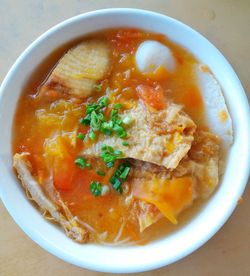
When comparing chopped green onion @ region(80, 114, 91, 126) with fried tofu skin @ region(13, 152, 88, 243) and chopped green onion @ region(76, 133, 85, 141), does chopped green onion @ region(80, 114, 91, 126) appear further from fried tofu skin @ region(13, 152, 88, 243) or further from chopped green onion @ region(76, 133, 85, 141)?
fried tofu skin @ region(13, 152, 88, 243)

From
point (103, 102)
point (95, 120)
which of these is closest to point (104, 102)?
point (103, 102)

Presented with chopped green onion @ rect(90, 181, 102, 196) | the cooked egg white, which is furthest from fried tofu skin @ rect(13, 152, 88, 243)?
the cooked egg white

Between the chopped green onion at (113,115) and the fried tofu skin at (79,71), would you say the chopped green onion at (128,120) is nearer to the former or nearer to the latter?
the chopped green onion at (113,115)

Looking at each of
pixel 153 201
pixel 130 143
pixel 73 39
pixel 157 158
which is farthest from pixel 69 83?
pixel 153 201

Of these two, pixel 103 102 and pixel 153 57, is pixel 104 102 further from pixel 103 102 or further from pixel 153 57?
pixel 153 57

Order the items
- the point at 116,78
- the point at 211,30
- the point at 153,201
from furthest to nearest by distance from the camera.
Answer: the point at 211,30 < the point at 116,78 < the point at 153,201

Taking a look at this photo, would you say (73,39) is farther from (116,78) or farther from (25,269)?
(25,269)
